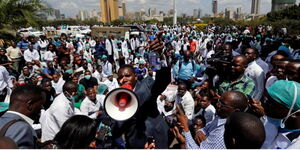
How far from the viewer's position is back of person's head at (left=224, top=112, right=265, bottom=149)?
4.68ft

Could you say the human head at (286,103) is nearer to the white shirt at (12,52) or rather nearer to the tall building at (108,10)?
the white shirt at (12,52)

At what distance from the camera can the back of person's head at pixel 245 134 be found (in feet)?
4.68

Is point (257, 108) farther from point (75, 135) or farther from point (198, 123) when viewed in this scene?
point (75, 135)

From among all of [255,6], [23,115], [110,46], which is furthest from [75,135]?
[255,6]

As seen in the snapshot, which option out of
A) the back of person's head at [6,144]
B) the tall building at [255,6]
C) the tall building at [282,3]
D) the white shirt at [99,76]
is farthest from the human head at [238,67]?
the tall building at [255,6]

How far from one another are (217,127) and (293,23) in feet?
91.0

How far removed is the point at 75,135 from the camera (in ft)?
6.02

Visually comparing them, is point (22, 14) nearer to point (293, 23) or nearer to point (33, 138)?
point (33, 138)

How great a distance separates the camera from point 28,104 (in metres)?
2.17

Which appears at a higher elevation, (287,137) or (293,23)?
(293,23)

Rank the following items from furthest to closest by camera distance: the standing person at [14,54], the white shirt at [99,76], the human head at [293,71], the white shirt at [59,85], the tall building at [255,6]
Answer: the tall building at [255,6]
the standing person at [14,54]
the white shirt at [99,76]
the white shirt at [59,85]
the human head at [293,71]

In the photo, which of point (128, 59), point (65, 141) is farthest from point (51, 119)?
point (128, 59)

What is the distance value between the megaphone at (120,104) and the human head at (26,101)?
2.74 ft

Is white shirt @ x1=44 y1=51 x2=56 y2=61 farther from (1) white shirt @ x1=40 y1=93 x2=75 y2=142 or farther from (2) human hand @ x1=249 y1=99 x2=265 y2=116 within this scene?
(2) human hand @ x1=249 y1=99 x2=265 y2=116
